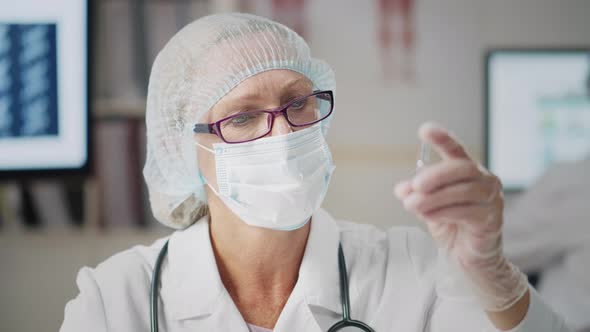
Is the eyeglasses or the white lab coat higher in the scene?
the eyeglasses

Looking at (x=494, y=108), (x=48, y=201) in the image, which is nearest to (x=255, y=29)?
(x=48, y=201)

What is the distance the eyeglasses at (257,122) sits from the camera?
1137 millimetres

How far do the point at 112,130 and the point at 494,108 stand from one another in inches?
67.4

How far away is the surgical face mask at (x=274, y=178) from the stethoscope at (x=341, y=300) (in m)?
0.14

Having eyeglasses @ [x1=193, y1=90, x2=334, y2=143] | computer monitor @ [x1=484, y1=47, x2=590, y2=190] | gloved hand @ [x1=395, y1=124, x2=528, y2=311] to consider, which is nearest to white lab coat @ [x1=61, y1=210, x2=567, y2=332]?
gloved hand @ [x1=395, y1=124, x2=528, y2=311]

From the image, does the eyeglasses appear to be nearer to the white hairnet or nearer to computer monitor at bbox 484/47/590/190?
the white hairnet

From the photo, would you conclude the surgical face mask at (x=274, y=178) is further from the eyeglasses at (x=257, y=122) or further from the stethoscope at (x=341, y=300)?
the stethoscope at (x=341, y=300)

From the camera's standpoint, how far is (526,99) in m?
2.71

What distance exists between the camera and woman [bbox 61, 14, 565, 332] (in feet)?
3.73

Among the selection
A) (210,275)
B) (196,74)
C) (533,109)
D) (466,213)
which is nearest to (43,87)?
(196,74)

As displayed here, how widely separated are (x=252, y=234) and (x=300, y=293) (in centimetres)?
15

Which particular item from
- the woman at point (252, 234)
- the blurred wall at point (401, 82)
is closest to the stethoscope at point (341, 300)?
the woman at point (252, 234)

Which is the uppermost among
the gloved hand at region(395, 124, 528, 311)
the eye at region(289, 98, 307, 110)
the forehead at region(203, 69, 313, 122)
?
the forehead at region(203, 69, 313, 122)

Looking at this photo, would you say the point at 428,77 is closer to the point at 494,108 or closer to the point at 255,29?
the point at 494,108
